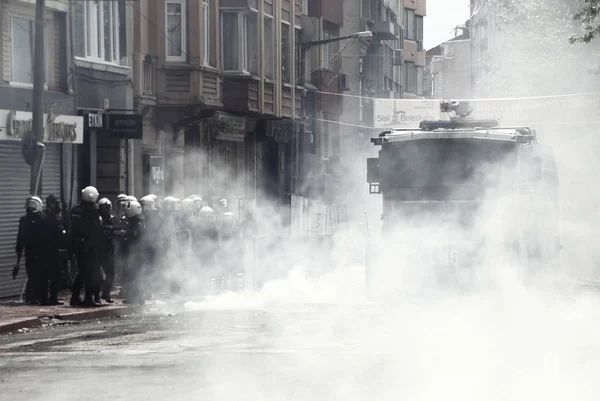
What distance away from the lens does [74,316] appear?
63.8 ft

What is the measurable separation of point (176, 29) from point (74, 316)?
47.8 ft

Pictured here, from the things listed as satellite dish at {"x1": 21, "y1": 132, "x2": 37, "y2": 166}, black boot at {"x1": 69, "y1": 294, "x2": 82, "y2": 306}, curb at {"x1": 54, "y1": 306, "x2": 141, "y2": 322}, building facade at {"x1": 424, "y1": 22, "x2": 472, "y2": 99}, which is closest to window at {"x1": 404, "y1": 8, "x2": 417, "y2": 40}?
building facade at {"x1": 424, "y1": 22, "x2": 472, "y2": 99}

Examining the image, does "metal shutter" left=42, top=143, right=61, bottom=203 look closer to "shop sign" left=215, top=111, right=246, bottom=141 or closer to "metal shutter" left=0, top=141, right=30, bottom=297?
"metal shutter" left=0, top=141, right=30, bottom=297

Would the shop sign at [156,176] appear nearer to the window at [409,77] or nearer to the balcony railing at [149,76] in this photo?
the balcony railing at [149,76]

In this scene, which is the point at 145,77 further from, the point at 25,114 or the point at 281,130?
the point at 281,130

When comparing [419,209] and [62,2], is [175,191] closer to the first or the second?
[62,2]

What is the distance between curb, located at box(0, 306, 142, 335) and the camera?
17.6m

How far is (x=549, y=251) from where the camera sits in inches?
870

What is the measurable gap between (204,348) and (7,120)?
11637 mm

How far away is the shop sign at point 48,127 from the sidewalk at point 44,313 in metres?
3.59

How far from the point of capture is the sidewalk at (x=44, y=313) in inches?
707

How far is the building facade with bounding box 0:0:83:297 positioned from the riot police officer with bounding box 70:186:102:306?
2.69 metres

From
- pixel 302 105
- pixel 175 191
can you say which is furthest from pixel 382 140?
pixel 302 105

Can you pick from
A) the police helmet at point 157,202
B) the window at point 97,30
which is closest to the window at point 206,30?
the window at point 97,30
